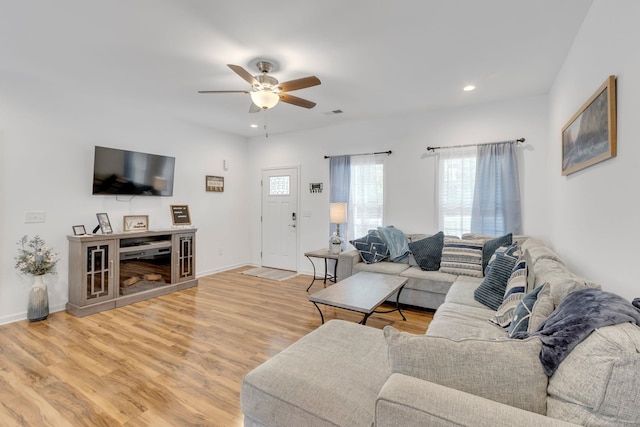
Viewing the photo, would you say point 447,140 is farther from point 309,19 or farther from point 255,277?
point 255,277

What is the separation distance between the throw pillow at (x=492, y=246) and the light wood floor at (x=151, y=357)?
910 millimetres

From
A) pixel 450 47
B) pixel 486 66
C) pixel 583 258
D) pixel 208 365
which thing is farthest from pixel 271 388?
pixel 486 66

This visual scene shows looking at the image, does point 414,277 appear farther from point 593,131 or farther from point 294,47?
point 294,47

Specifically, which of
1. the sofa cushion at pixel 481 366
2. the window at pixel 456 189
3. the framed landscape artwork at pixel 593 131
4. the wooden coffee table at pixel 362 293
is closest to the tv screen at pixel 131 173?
the wooden coffee table at pixel 362 293

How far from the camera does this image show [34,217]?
10.9ft

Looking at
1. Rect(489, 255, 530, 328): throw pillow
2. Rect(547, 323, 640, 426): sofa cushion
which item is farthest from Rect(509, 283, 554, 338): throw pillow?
Rect(547, 323, 640, 426): sofa cushion

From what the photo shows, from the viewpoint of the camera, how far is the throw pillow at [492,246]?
340 centimetres

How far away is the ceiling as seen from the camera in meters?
2.09

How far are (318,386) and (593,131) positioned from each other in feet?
7.54

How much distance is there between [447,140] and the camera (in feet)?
13.8

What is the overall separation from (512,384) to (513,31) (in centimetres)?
258

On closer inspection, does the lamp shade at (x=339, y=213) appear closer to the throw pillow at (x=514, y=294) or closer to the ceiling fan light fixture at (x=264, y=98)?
the ceiling fan light fixture at (x=264, y=98)

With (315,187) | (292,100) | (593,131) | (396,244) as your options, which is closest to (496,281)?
(593,131)

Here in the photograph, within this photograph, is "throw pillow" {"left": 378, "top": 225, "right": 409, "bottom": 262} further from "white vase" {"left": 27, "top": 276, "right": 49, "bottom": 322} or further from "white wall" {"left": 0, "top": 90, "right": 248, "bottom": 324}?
"white vase" {"left": 27, "top": 276, "right": 49, "bottom": 322}
